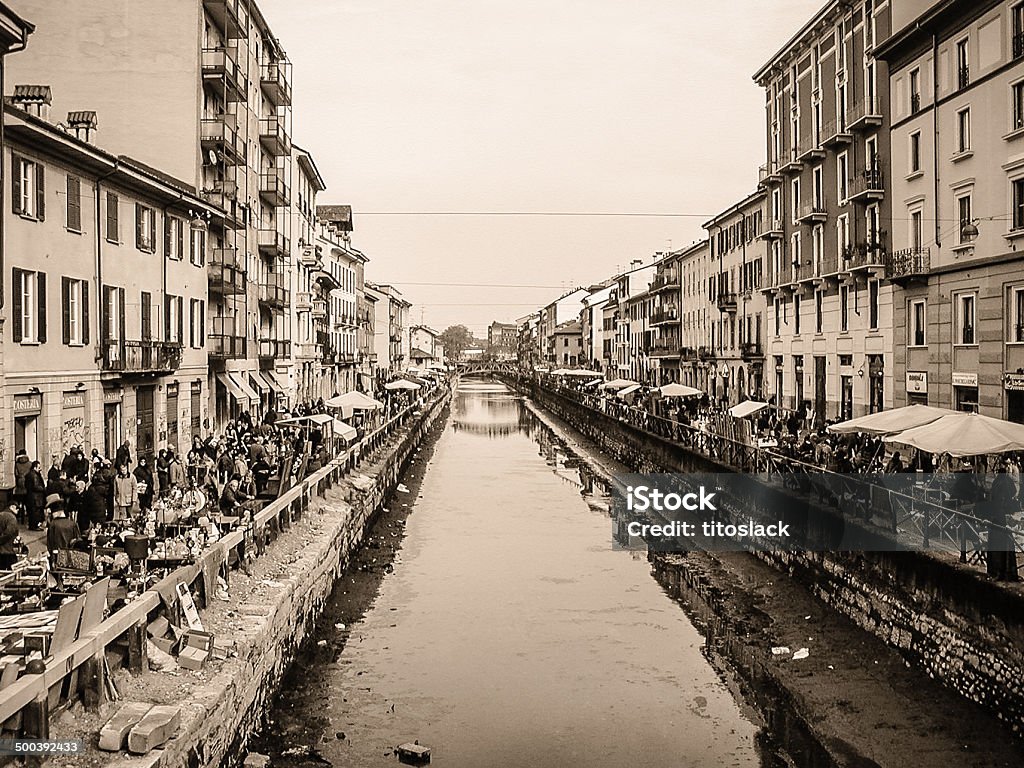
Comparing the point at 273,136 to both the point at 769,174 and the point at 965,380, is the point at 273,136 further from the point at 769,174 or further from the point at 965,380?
the point at 965,380

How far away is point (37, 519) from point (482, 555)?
12118 millimetres

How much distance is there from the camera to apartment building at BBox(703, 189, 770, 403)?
53281 millimetres

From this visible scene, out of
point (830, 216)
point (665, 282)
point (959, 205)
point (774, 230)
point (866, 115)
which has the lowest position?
point (959, 205)

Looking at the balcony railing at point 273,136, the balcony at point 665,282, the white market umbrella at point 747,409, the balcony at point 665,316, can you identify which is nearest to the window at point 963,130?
the white market umbrella at point 747,409

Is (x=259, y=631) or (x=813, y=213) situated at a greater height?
(x=813, y=213)

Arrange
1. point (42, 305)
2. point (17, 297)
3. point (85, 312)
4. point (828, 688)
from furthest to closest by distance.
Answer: point (85, 312), point (42, 305), point (17, 297), point (828, 688)

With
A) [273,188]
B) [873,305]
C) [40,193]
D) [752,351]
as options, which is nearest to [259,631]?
[40,193]

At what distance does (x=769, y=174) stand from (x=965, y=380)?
21.9 metres

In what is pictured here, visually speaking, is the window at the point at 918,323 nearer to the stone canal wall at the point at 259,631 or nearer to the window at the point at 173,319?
the stone canal wall at the point at 259,631

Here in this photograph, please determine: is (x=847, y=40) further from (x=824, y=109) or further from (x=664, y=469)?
(x=664, y=469)

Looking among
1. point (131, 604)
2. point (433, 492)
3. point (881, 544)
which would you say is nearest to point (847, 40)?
point (433, 492)

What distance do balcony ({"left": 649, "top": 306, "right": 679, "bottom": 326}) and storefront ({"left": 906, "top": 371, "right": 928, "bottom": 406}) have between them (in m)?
41.7

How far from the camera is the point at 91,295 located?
25.2 metres

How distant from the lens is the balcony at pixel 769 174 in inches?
1859
